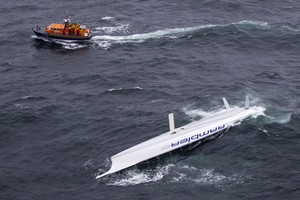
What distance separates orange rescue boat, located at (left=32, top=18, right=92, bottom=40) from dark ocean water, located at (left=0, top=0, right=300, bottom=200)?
3.27 meters

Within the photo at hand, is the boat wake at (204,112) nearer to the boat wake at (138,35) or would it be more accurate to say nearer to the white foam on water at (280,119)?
the white foam on water at (280,119)

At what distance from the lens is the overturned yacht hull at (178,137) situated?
116838 millimetres

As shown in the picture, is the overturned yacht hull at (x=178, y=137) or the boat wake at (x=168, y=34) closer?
the overturned yacht hull at (x=178, y=137)

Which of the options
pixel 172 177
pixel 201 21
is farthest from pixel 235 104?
pixel 201 21

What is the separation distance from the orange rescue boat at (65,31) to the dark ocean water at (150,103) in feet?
10.7

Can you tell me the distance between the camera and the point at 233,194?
355 ft

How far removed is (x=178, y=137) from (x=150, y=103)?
26072 mm

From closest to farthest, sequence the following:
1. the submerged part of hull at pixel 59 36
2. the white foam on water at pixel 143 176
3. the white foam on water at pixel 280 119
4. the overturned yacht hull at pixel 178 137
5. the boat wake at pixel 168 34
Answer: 1. the white foam on water at pixel 143 176
2. the overturned yacht hull at pixel 178 137
3. the white foam on water at pixel 280 119
4. the boat wake at pixel 168 34
5. the submerged part of hull at pixel 59 36

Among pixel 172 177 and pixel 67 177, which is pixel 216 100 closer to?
pixel 172 177

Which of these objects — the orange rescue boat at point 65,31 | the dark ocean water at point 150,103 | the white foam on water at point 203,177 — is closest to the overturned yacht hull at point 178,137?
the dark ocean water at point 150,103

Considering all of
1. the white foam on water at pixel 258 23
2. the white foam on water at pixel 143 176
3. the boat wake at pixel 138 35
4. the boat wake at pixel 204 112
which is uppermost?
the white foam on water at pixel 258 23

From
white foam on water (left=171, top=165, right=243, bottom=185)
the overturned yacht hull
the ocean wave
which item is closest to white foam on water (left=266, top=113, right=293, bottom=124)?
the overturned yacht hull

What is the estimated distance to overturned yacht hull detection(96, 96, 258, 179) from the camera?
117 metres

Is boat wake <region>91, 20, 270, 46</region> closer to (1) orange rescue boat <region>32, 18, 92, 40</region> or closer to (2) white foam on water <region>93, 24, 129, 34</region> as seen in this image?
(2) white foam on water <region>93, 24, 129, 34</region>
